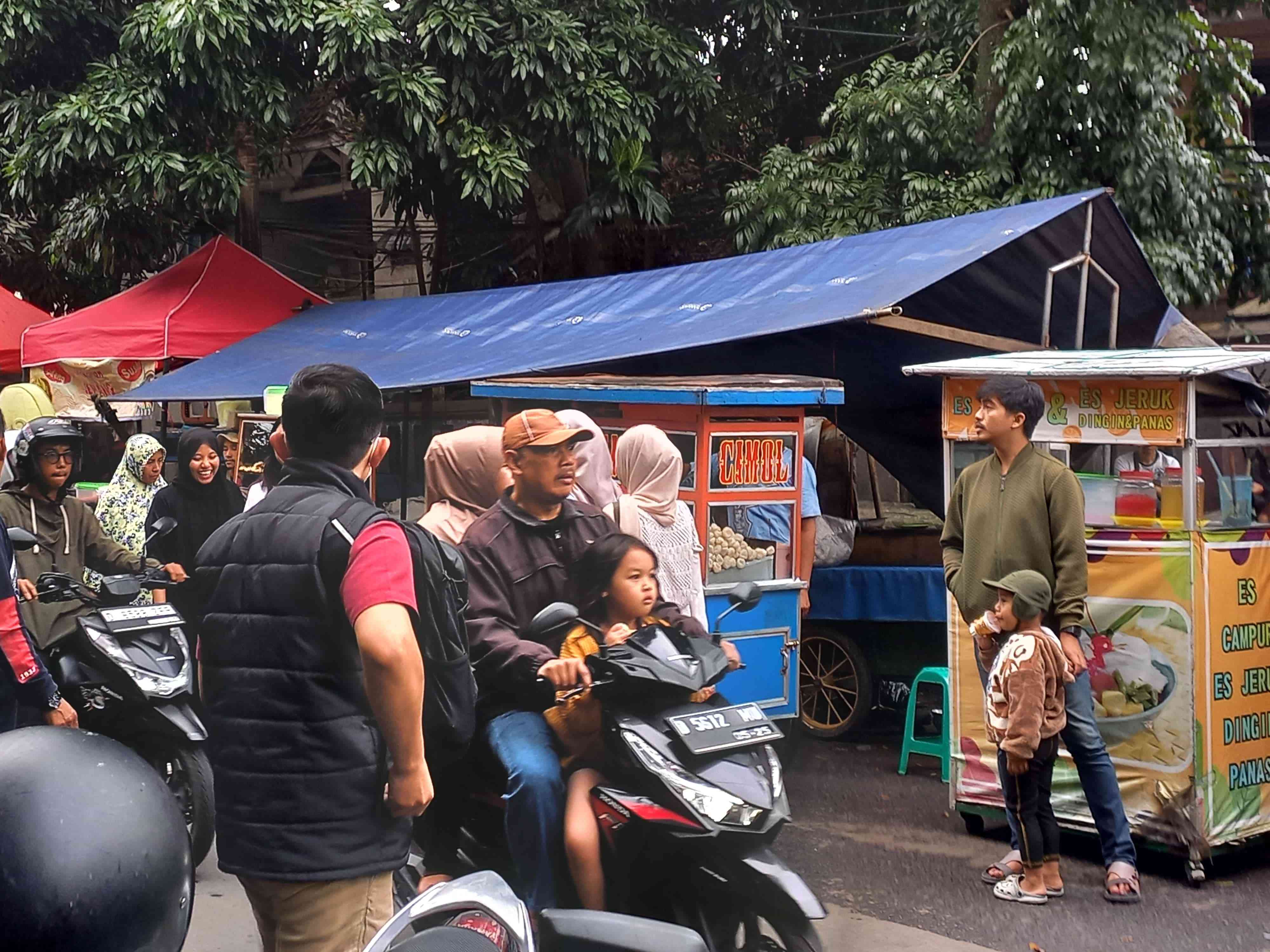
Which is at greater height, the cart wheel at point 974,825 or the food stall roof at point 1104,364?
the food stall roof at point 1104,364

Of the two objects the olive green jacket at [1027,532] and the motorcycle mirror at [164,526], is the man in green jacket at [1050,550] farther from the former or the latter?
the motorcycle mirror at [164,526]

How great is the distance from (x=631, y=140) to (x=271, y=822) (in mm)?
8684

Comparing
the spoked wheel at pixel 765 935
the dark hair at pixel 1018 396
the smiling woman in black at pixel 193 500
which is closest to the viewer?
the spoked wheel at pixel 765 935

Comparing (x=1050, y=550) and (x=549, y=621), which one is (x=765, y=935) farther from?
(x=1050, y=550)

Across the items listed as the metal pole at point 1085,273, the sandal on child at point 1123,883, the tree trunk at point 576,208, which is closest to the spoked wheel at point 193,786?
the sandal on child at point 1123,883

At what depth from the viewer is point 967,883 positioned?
15.9ft

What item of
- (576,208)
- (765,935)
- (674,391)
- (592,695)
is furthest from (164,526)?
(576,208)

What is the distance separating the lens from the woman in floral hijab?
5.48 metres

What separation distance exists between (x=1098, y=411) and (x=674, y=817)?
255 centimetres

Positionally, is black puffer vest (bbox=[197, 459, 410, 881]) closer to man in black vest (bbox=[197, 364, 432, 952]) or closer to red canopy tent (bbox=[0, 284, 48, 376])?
man in black vest (bbox=[197, 364, 432, 952])

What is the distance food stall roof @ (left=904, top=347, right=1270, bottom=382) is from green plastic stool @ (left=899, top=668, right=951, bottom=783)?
1.43m

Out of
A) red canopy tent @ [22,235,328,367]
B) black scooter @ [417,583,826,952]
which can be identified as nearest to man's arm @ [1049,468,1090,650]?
black scooter @ [417,583,826,952]

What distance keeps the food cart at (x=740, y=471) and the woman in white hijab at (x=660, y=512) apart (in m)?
0.11

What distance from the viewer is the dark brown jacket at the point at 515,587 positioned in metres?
3.36
